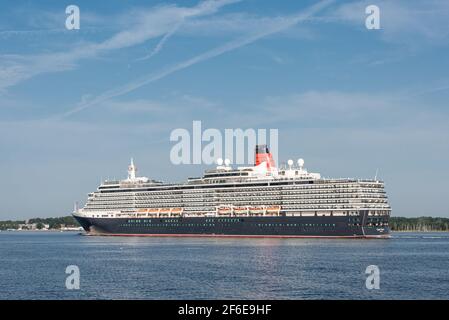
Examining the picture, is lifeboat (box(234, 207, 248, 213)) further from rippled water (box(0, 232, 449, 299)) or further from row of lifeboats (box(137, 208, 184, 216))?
rippled water (box(0, 232, 449, 299))

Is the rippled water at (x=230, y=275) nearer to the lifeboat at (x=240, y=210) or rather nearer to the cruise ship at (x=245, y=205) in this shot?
the cruise ship at (x=245, y=205)

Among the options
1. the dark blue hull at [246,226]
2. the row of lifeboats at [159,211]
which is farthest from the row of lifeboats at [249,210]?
the row of lifeboats at [159,211]

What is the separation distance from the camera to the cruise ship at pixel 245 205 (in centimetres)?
11756

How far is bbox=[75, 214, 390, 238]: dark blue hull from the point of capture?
116 m

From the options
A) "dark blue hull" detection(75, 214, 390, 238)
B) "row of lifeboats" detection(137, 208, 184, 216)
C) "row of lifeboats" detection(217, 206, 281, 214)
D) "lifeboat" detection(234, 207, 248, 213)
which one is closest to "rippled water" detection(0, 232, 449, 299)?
"dark blue hull" detection(75, 214, 390, 238)

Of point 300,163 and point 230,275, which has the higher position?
point 300,163

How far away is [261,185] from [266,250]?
44236 mm

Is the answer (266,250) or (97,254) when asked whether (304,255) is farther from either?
(97,254)

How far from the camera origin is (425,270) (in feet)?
205

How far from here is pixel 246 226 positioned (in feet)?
417

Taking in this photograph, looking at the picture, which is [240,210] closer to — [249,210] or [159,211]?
[249,210]

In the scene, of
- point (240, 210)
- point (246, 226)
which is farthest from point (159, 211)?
point (246, 226)

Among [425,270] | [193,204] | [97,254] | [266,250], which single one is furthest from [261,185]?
[425,270]

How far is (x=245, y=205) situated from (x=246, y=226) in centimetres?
571
